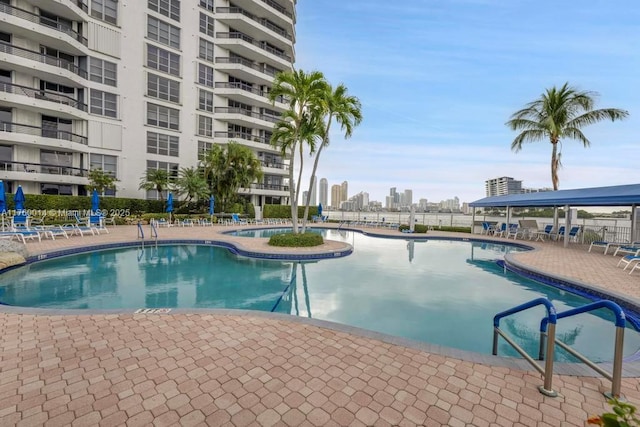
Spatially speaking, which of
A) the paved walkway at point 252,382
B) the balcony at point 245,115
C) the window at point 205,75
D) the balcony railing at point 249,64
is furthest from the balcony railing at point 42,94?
the paved walkway at point 252,382

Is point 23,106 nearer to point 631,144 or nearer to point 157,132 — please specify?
point 157,132

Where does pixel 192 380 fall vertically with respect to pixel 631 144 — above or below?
below

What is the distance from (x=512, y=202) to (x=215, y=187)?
23563mm

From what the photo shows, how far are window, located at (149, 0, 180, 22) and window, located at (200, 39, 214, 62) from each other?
2.83 meters

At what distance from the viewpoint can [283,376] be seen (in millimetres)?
3141

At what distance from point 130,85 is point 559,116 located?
1347 inches

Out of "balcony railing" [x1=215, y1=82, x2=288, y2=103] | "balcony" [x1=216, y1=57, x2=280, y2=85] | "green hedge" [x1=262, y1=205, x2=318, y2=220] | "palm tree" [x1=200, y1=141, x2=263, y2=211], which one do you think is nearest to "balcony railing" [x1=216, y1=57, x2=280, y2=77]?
"balcony" [x1=216, y1=57, x2=280, y2=85]

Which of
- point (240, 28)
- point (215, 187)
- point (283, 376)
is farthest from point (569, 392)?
point (240, 28)

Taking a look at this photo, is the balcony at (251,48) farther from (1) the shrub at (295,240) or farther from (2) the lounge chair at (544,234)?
(2) the lounge chair at (544,234)

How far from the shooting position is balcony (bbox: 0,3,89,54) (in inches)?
744

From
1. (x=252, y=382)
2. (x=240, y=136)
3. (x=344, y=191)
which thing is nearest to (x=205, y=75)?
(x=240, y=136)

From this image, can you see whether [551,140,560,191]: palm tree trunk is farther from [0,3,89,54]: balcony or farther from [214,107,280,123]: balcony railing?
[0,3,89,54]: balcony

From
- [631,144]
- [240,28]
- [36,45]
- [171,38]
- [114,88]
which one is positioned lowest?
[631,144]

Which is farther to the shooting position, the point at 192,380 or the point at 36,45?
the point at 36,45
